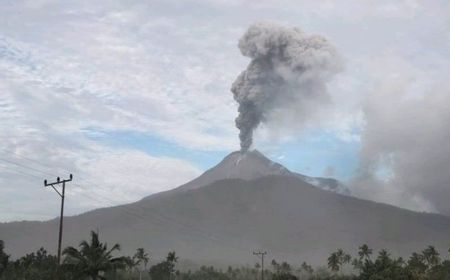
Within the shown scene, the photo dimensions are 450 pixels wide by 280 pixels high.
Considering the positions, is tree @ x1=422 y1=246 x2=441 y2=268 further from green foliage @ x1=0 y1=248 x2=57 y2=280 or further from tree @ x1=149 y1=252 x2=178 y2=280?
green foliage @ x1=0 y1=248 x2=57 y2=280

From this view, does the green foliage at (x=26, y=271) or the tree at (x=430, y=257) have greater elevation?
the tree at (x=430, y=257)

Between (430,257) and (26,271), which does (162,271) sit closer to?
(430,257)

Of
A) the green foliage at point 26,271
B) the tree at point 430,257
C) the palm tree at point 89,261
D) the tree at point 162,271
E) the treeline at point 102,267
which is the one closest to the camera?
the palm tree at point 89,261

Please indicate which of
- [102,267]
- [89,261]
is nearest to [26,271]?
[89,261]

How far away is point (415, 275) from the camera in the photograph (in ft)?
242

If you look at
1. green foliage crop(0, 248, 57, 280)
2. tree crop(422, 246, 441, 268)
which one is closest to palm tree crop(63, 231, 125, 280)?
green foliage crop(0, 248, 57, 280)

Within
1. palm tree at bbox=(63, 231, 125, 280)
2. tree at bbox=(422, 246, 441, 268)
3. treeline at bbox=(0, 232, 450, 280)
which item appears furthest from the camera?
tree at bbox=(422, 246, 441, 268)

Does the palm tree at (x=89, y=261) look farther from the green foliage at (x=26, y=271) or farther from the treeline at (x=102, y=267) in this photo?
the green foliage at (x=26, y=271)

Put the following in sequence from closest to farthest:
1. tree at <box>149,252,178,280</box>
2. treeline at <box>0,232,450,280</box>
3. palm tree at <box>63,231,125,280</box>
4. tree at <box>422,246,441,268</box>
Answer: palm tree at <box>63,231,125,280</box>
treeline at <box>0,232,450,280</box>
tree at <box>149,252,178,280</box>
tree at <box>422,246,441,268</box>

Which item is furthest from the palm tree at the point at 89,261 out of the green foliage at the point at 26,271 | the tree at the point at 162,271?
the tree at the point at 162,271

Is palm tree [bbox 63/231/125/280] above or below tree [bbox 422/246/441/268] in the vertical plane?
below

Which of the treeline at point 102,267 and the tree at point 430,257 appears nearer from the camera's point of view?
the treeline at point 102,267

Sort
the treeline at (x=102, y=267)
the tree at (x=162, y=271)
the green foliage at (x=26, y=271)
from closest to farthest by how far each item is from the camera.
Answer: the treeline at (x=102, y=267) < the green foliage at (x=26, y=271) < the tree at (x=162, y=271)

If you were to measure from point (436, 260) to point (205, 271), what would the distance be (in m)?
58.3
